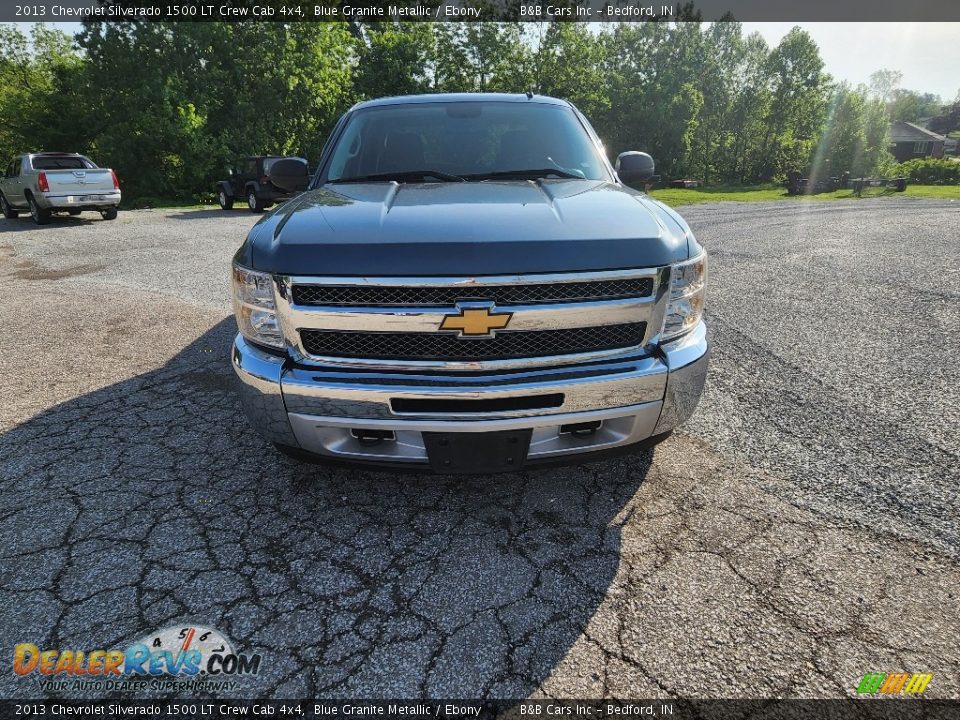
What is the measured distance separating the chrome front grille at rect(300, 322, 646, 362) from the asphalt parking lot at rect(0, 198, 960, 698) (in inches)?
32.1

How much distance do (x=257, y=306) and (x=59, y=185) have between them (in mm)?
15213

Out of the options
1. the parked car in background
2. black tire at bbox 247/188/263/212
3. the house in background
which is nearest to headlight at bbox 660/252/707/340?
the parked car in background

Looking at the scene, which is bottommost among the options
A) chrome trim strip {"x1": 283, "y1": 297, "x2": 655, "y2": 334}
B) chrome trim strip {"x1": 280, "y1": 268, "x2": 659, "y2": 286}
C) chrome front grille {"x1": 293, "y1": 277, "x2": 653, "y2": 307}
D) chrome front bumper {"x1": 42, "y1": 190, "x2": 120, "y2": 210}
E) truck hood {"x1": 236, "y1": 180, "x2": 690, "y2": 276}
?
chrome front bumper {"x1": 42, "y1": 190, "x2": 120, "y2": 210}

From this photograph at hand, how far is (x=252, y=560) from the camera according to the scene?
2289mm

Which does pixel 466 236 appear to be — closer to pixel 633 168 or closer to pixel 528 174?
pixel 528 174

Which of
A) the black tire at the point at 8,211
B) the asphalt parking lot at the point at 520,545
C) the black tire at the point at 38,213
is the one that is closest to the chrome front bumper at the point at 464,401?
the asphalt parking lot at the point at 520,545

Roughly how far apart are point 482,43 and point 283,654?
37.5 meters

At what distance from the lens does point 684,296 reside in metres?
2.34

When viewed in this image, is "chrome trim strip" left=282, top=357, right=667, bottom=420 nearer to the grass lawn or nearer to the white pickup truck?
the white pickup truck

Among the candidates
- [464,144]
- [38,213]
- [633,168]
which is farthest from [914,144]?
[464,144]

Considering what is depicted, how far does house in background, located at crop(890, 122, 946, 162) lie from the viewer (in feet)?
249

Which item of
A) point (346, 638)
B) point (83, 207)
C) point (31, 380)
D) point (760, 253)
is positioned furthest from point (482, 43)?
point (346, 638)

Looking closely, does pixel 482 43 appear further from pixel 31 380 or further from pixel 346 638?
pixel 346 638

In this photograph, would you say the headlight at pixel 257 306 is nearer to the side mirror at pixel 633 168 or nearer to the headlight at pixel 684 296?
the headlight at pixel 684 296
